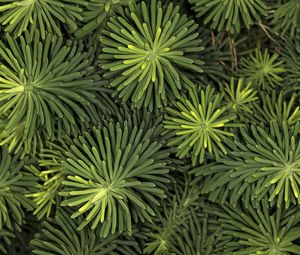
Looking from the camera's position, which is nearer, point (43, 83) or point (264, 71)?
point (43, 83)

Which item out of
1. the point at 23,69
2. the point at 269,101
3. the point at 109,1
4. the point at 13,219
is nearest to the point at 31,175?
the point at 13,219

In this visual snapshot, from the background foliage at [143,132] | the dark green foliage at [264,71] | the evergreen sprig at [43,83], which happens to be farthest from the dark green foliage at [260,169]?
the evergreen sprig at [43,83]

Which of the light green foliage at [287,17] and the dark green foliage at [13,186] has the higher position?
the light green foliage at [287,17]

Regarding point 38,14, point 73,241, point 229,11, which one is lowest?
point 73,241

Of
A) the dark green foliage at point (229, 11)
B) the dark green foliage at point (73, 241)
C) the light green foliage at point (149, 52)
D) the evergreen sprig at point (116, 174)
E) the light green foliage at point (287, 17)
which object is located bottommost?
the dark green foliage at point (73, 241)

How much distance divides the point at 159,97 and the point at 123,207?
0.18 m

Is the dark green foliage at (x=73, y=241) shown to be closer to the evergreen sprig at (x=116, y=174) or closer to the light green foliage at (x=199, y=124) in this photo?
the evergreen sprig at (x=116, y=174)

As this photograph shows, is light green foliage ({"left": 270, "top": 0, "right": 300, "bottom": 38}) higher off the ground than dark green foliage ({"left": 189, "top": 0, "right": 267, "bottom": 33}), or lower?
higher

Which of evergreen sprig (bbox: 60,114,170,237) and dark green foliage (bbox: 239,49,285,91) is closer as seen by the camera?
evergreen sprig (bbox: 60,114,170,237)

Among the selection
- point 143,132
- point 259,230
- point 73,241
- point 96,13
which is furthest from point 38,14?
point 259,230

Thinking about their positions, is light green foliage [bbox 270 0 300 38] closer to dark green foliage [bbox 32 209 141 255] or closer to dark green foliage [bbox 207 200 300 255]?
dark green foliage [bbox 207 200 300 255]

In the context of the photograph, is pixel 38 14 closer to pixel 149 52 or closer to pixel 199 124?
pixel 149 52

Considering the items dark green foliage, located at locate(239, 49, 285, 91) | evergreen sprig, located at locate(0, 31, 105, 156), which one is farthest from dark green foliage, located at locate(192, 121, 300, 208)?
evergreen sprig, located at locate(0, 31, 105, 156)

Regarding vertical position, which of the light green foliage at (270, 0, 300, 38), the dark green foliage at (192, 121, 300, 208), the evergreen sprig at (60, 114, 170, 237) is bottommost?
the evergreen sprig at (60, 114, 170, 237)
